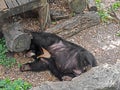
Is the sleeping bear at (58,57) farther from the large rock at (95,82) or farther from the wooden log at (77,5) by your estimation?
the large rock at (95,82)

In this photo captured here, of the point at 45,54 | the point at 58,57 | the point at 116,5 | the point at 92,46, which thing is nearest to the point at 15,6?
the point at 45,54

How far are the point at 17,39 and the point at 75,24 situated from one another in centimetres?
128

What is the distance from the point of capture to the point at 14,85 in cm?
481

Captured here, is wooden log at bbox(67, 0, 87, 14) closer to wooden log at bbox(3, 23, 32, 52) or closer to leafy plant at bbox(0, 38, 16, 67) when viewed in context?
wooden log at bbox(3, 23, 32, 52)

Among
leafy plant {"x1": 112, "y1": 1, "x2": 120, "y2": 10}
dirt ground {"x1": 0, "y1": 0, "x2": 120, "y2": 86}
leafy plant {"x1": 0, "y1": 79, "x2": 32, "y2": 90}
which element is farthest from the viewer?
leafy plant {"x1": 112, "y1": 1, "x2": 120, "y2": 10}

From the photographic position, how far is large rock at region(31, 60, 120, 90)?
3957 millimetres

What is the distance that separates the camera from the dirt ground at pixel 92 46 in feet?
17.3

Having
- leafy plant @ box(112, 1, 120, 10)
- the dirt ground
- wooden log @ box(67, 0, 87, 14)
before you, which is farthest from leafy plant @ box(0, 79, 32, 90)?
leafy plant @ box(112, 1, 120, 10)

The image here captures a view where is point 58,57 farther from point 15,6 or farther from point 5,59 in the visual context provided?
point 15,6

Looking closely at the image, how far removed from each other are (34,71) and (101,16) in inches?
72.0

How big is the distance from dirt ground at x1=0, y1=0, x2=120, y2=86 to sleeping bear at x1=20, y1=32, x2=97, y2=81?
0.11 m

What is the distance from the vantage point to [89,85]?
3.96m

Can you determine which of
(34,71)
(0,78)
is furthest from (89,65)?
(0,78)

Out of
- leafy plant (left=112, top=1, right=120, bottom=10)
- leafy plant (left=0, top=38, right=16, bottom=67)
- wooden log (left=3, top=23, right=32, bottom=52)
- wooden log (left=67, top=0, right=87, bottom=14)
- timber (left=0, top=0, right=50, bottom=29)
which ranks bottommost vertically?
leafy plant (left=0, top=38, right=16, bottom=67)
